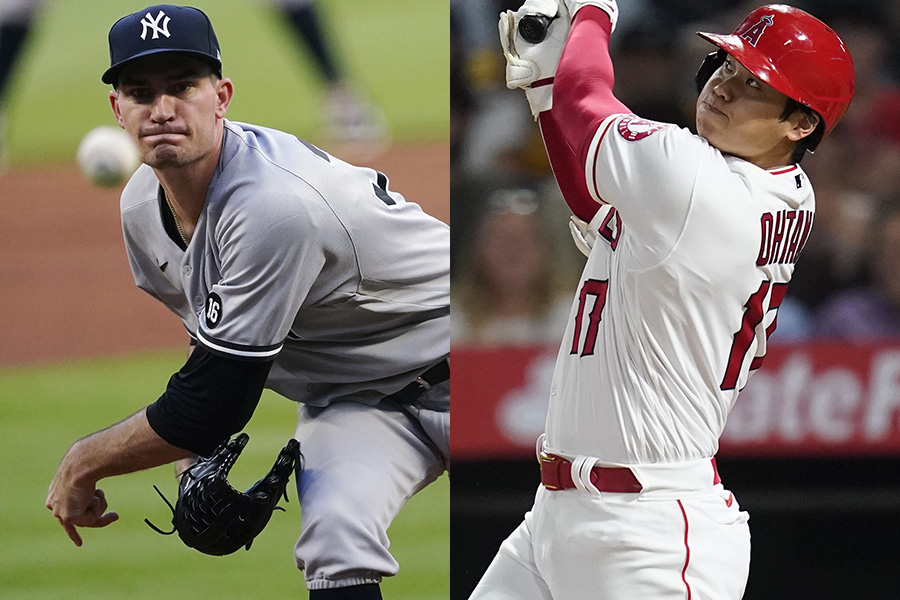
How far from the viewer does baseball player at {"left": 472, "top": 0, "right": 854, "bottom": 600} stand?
1.64m

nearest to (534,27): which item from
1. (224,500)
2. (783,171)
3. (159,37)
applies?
(783,171)

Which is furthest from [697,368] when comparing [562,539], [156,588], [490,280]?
[156,588]

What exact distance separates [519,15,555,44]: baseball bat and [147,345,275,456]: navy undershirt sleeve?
2.79 feet

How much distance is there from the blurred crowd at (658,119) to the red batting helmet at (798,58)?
1161 millimetres

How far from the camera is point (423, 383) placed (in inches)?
100.0

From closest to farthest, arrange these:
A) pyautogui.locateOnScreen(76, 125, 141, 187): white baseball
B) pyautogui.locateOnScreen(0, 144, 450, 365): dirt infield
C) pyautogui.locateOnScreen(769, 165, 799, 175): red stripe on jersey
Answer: pyautogui.locateOnScreen(769, 165, 799, 175): red stripe on jersey
pyautogui.locateOnScreen(76, 125, 141, 187): white baseball
pyautogui.locateOnScreen(0, 144, 450, 365): dirt infield

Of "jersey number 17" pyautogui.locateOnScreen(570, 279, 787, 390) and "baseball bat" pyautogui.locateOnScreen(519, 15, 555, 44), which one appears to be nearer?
"jersey number 17" pyautogui.locateOnScreen(570, 279, 787, 390)

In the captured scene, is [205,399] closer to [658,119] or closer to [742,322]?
[742,322]

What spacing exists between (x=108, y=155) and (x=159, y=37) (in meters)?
0.60

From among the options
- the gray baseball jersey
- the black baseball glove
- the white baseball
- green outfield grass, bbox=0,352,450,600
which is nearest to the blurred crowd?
the gray baseball jersey

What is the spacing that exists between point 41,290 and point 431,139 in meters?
1.13

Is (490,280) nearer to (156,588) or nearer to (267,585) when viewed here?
(267,585)

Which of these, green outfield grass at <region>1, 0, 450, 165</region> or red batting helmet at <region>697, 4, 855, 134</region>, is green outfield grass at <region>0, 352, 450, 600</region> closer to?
green outfield grass at <region>1, 0, 450, 165</region>

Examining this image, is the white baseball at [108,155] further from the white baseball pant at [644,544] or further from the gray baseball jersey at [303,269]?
the white baseball pant at [644,544]
